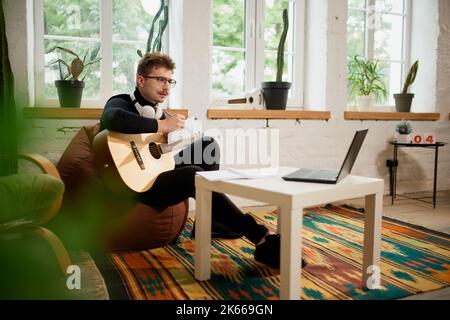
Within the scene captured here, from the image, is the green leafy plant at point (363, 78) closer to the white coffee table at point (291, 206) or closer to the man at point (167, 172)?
the man at point (167, 172)

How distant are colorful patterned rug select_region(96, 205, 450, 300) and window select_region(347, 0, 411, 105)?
2.09 metres

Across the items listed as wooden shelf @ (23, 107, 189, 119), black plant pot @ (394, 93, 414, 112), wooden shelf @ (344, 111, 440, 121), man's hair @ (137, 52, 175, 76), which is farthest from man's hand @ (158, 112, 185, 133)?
black plant pot @ (394, 93, 414, 112)

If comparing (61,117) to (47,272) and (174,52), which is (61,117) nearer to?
(174,52)

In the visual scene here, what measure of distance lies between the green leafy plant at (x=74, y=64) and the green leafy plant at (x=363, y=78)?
2.26 metres

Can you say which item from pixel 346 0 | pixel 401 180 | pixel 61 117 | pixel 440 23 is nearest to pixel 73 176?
pixel 61 117

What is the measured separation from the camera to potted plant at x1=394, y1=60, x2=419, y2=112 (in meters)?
4.02

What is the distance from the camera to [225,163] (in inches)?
130

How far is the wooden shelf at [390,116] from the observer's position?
3756 mm

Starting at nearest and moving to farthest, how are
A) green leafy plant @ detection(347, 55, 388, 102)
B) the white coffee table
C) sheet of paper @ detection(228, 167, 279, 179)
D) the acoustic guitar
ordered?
the white coffee table, sheet of paper @ detection(228, 167, 279, 179), the acoustic guitar, green leafy plant @ detection(347, 55, 388, 102)

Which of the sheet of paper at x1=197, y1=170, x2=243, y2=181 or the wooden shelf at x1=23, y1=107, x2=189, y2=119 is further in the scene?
the wooden shelf at x1=23, y1=107, x2=189, y2=119

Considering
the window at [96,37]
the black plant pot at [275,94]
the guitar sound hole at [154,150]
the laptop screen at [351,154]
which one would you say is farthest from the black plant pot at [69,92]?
the laptop screen at [351,154]

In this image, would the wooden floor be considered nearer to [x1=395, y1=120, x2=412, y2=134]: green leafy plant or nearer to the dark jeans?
[x1=395, y1=120, x2=412, y2=134]: green leafy plant

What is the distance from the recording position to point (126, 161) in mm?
2023

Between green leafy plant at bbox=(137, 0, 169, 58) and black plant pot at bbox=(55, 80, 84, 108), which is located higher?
green leafy plant at bbox=(137, 0, 169, 58)
